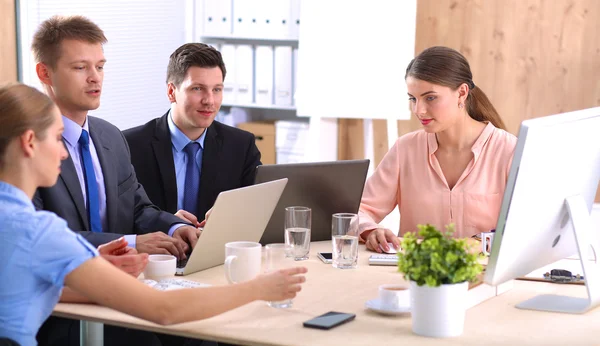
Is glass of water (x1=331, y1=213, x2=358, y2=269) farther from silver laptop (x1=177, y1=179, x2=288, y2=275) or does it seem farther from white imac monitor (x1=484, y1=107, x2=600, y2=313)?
white imac monitor (x1=484, y1=107, x2=600, y2=313)

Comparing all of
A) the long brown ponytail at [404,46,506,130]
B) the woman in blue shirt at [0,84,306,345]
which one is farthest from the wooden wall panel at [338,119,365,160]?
the woman in blue shirt at [0,84,306,345]

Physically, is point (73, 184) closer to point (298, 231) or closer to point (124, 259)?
point (124, 259)

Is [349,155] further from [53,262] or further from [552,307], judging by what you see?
[53,262]

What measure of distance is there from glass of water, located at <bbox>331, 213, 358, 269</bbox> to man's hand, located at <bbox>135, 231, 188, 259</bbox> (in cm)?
42

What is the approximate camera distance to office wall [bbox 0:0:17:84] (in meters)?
3.73

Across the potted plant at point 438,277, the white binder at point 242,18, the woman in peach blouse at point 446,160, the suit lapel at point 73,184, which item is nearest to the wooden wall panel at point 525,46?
the white binder at point 242,18

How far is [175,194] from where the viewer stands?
293cm

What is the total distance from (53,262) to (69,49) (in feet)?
3.67

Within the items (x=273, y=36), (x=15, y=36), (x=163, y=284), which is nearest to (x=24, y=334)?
(x=163, y=284)

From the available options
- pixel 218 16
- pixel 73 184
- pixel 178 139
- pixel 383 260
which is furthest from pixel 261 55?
pixel 383 260

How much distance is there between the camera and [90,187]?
2381mm

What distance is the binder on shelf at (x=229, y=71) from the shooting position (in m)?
4.64

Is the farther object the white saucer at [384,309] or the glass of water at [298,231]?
the glass of water at [298,231]

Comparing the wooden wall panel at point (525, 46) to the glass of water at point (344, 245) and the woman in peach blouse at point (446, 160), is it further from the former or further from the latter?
the glass of water at point (344, 245)
